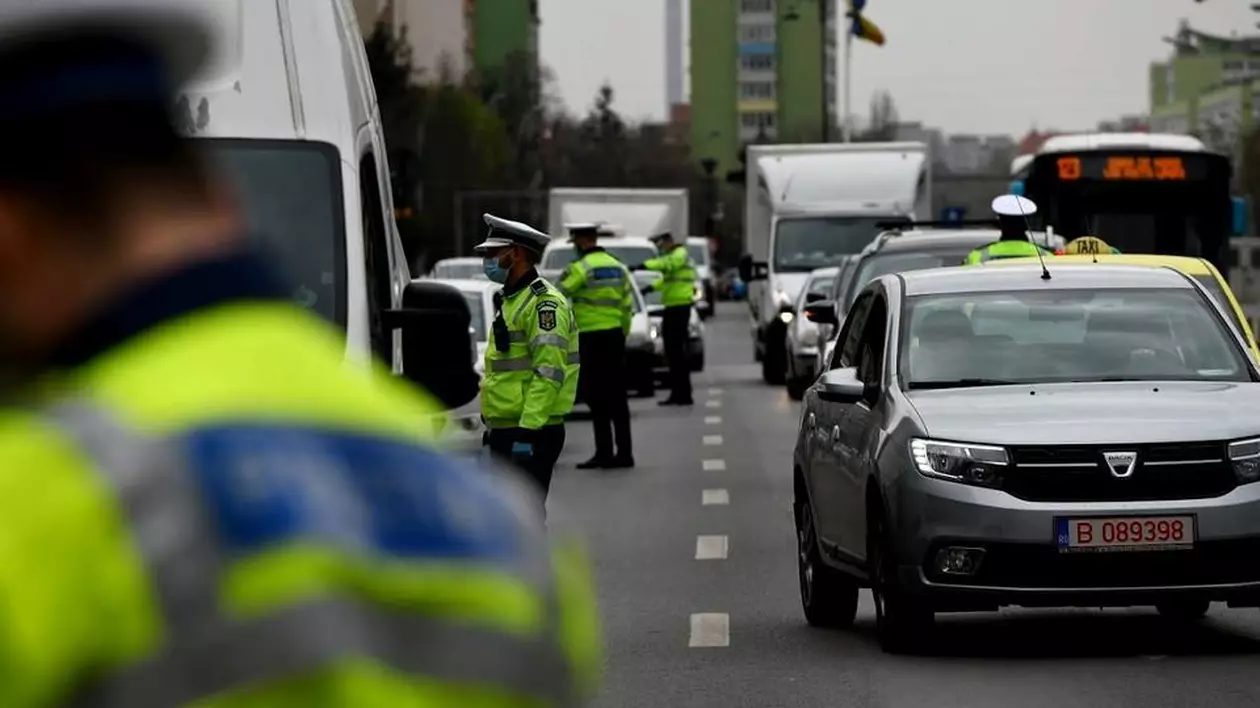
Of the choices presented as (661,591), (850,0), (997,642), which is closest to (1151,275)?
(997,642)

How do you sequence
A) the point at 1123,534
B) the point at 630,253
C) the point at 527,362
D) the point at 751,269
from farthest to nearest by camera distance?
1. the point at 630,253
2. the point at 751,269
3. the point at 527,362
4. the point at 1123,534

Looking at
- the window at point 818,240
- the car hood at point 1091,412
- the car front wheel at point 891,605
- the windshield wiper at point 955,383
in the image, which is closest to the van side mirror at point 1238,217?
the window at point 818,240

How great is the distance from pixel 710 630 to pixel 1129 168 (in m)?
24.2

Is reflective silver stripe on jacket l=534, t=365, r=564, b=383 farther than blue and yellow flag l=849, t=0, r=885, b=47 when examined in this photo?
No

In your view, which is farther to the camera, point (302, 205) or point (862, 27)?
point (862, 27)

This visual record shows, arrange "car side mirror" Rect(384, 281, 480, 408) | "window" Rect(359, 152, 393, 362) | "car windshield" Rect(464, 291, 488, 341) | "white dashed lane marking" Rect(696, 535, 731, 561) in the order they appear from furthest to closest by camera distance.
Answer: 1. "car windshield" Rect(464, 291, 488, 341)
2. "white dashed lane marking" Rect(696, 535, 731, 561)
3. "window" Rect(359, 152, 393, 362)
4. "car side mirror" Rect(384, 281, 480, 408)

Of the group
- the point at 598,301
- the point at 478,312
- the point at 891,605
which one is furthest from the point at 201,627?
the point at 478,312

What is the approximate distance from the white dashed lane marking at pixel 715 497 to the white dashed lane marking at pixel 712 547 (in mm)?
2346

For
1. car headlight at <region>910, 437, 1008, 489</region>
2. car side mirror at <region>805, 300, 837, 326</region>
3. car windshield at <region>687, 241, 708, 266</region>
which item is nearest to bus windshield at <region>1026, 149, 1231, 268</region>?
car side mirror at <region>805, 300, 837, 326</region>

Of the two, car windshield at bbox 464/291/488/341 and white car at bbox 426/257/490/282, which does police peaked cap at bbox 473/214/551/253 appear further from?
white car at bbox 426/257/490/282

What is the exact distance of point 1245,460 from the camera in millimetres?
9977

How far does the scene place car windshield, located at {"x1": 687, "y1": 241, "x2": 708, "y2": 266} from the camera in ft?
229

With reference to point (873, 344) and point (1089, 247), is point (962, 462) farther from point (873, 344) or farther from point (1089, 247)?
point (1089, 247)

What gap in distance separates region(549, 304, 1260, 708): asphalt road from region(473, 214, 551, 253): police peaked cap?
1628mm
